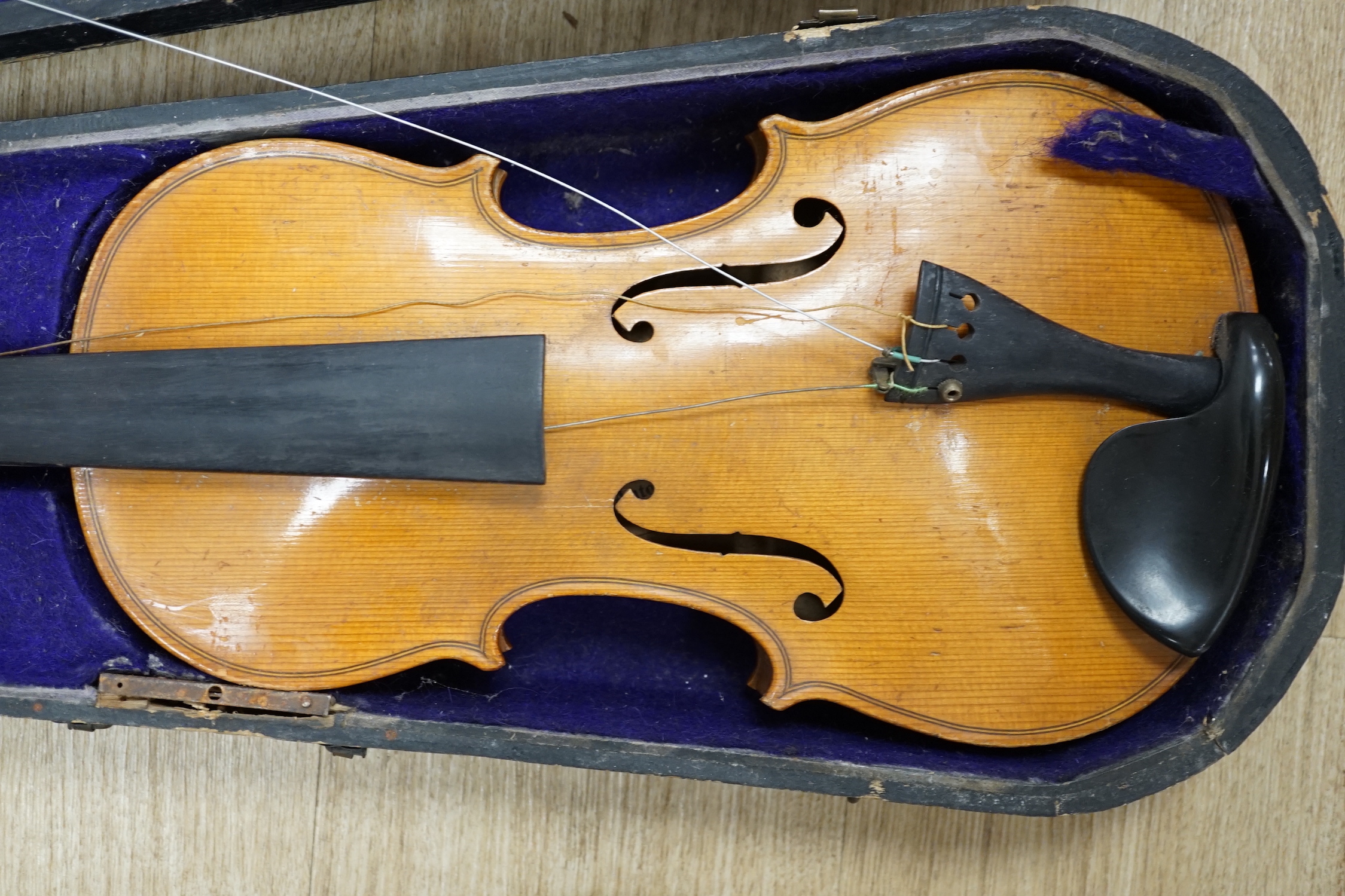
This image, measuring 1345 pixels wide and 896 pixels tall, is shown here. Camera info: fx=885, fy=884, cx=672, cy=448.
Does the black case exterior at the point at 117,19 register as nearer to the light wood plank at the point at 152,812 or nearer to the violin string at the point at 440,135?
the violin string at the point at 440,135

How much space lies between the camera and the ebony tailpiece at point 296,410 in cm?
130

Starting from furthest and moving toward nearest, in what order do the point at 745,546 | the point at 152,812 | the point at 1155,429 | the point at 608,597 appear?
the point at 152,812, the point at 608,597, the point at 745,546, the point at 1155,429

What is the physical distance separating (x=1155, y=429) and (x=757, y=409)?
588 millimetres

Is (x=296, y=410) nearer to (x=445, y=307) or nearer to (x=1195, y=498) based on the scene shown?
(x=445, y=307)

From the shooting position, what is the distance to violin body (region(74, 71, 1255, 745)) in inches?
52.8

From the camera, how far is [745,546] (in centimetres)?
145

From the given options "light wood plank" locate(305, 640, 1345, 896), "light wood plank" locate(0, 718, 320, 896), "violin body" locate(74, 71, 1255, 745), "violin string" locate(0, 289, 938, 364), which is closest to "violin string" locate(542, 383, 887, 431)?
"violin body" locate(74, 71, 1255, 745)

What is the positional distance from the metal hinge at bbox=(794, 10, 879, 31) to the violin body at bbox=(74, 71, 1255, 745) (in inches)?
6.2

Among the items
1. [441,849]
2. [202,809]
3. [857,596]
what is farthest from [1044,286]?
[202,809]

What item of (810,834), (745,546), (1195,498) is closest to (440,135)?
(745,546)

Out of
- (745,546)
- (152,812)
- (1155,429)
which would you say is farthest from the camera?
(152,812)

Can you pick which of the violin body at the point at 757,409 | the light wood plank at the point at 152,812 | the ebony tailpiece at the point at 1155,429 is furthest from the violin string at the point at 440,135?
the light wood plank at the point at 152,812

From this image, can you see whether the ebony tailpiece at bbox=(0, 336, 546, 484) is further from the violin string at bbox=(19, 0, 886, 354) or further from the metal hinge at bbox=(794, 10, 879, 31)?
the metal hinge at bbox=(794, 10, 879, 31)

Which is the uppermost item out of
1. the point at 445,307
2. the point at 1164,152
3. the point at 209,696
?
the point at 1164,152
